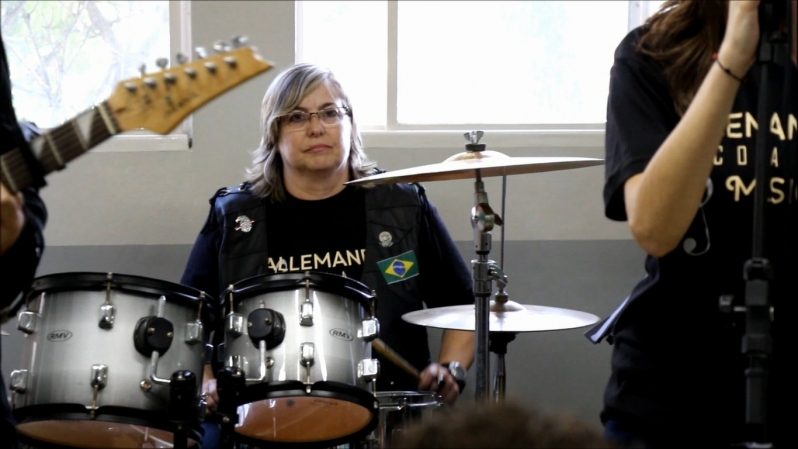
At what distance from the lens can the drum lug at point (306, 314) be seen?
2.51 meters

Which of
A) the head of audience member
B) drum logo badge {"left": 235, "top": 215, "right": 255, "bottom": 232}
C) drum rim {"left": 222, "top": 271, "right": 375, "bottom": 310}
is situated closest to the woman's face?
drum logo badge {"left": 235, "top": 215, "right": 255, "bottom": 232}

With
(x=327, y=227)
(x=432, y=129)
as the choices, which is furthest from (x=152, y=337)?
(x=432, y=129)

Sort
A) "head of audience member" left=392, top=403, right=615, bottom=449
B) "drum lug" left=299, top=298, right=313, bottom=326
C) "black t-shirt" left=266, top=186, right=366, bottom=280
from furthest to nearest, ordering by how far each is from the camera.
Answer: "black t-shirt" left=266, top=186, right=366, bottom=280
"drum lug" left=299, top=298, right=313, bottom=326
"head of audience member" left=392, top=403, right=615, bottom=449

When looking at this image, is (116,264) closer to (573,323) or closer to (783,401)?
(573,323)

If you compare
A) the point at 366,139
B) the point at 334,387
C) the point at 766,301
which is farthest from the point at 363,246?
the point at 766,301

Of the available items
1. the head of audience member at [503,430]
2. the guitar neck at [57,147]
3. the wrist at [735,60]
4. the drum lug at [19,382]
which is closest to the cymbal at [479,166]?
the drum lug at [19,382]

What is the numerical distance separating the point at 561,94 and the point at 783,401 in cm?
266

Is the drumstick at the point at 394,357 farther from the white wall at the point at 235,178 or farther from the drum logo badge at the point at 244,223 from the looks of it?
the white wall at the point at 235,178

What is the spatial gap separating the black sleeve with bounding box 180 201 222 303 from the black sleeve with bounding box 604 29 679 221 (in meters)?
2.16

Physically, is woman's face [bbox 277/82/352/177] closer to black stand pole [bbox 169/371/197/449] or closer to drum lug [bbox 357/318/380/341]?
drum lug [bbox 357/318/380/341]

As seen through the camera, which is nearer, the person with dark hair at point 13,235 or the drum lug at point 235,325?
the person with dark hair at point 13,235

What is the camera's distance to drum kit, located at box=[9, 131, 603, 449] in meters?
2.34

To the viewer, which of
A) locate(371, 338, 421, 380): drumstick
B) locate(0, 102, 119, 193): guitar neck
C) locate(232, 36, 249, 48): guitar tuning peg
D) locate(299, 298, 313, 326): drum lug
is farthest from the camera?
locate(371, 338, 421, 380): drumstick

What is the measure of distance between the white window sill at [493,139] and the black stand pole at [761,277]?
2494 mm
